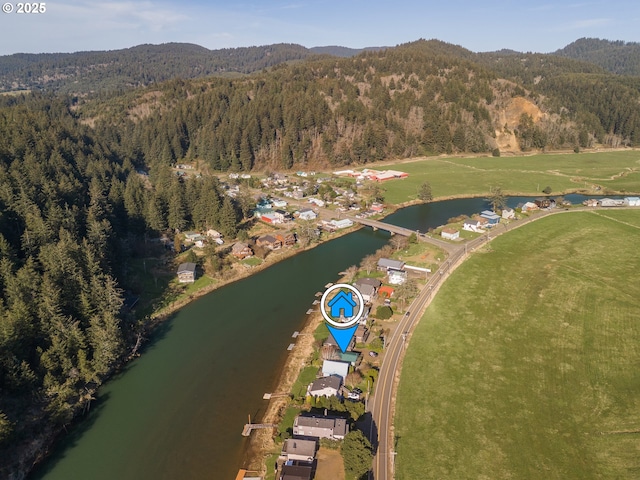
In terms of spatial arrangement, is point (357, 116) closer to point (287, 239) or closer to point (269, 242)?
point (287, 239)

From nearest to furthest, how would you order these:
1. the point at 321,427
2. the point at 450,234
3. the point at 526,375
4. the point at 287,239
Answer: the point at 321,427
the point at 526,375
the point at 450,234
the point at 287,239

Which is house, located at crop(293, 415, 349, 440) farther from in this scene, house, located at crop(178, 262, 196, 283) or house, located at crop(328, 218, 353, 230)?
house, located at crop(328, 218, 353, 230)

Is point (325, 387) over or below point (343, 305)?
below

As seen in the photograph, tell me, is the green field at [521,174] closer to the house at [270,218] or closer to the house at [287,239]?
the house at [270,218]

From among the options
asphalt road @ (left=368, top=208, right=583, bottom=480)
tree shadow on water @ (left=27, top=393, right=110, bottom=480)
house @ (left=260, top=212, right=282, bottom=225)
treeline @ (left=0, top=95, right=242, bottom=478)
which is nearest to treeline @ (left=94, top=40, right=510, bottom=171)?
house @ (left=260, top=212, right=282, bottom=225)

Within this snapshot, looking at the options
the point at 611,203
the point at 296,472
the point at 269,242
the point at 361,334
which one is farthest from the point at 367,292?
the point at 611,203

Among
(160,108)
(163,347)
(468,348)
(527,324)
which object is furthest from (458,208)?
(160,108)

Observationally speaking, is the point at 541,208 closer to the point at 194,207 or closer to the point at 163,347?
the point at 194,207
